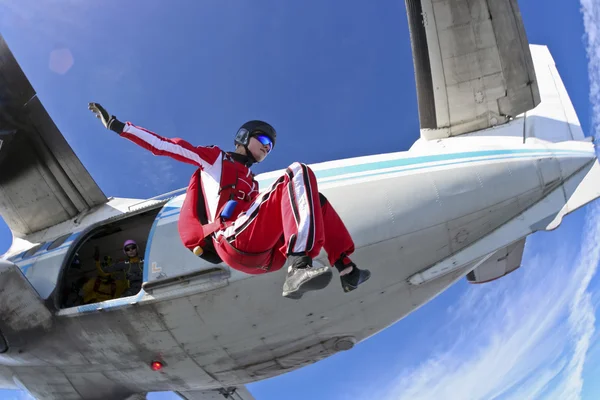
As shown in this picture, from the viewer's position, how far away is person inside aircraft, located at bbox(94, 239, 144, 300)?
6.80 meters

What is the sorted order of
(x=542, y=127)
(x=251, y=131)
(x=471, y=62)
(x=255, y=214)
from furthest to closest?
(x=542, y=127) → (x=471, y=62) → (x=251, y=131) → (x=255, y=214)

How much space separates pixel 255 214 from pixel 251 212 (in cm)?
4

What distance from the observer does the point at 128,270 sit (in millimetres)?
7508

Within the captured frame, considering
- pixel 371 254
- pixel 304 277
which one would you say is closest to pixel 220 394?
pixel 371 254

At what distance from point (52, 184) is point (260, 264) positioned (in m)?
5.74

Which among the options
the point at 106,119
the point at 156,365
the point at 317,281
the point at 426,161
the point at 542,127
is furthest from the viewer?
the point at 156,365

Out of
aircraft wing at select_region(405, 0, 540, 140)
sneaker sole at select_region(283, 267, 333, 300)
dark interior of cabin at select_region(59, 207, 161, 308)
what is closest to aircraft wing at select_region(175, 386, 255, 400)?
dark interior of cabin at select_region(59, 207, 161, 308)

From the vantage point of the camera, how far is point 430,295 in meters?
5.26

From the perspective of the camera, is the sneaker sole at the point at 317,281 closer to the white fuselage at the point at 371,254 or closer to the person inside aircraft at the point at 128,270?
the white fuselage at the point at 371,254

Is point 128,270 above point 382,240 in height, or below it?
above

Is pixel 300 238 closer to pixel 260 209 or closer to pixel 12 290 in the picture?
pixel 260 209

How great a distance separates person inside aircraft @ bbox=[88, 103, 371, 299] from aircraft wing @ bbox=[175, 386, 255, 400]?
4.99 m

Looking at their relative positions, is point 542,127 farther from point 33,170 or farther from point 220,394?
point 33,170

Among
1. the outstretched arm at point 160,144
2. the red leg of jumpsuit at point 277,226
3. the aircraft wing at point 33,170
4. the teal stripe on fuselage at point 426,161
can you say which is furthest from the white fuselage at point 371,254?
the aircraft wing at point 33,170
